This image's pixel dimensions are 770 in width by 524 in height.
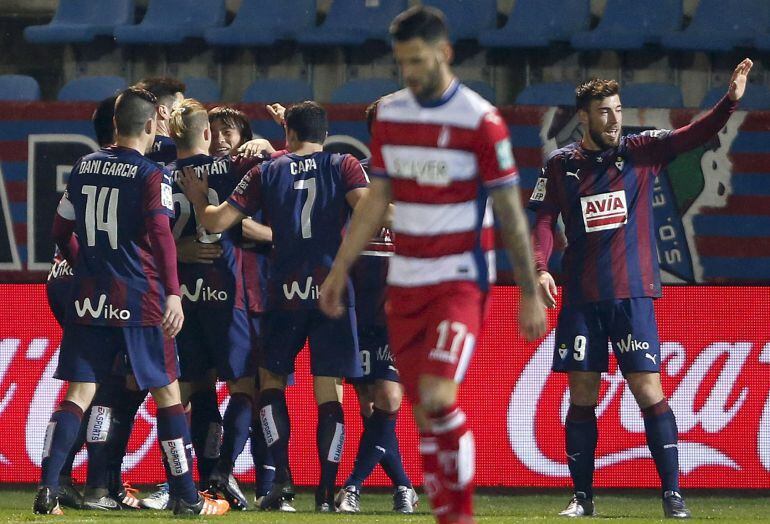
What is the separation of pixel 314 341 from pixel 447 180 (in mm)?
2408

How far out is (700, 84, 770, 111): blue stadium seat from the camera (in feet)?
38.2

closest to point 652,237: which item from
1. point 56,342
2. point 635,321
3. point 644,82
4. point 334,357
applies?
point 635,321

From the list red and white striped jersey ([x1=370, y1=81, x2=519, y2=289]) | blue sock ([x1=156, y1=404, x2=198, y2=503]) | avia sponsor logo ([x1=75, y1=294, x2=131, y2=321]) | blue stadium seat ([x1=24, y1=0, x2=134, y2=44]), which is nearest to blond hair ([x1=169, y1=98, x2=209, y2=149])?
avia sponsor logo ([x1=75, y1=294, x2=131, y2=321])

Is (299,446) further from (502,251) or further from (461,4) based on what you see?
(461,4)

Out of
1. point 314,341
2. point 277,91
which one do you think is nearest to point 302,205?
point 314,341

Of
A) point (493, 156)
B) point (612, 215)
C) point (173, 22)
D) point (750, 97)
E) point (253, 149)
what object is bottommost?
point (612, 215)

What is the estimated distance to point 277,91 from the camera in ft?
39.9

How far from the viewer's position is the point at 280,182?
22.7 ft

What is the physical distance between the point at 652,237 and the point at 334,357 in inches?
65.1

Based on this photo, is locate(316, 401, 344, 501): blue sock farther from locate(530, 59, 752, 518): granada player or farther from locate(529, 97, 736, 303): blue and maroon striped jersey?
locate(529, 97, 736, 303): blue and maroon striped jersey

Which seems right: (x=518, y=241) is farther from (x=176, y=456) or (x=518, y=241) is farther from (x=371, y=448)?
(x=371, y=448)

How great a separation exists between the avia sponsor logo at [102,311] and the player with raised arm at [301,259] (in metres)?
0.80

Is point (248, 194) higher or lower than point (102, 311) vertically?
higher

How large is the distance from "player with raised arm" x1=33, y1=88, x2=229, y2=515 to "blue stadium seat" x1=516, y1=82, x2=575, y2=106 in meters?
5.83
